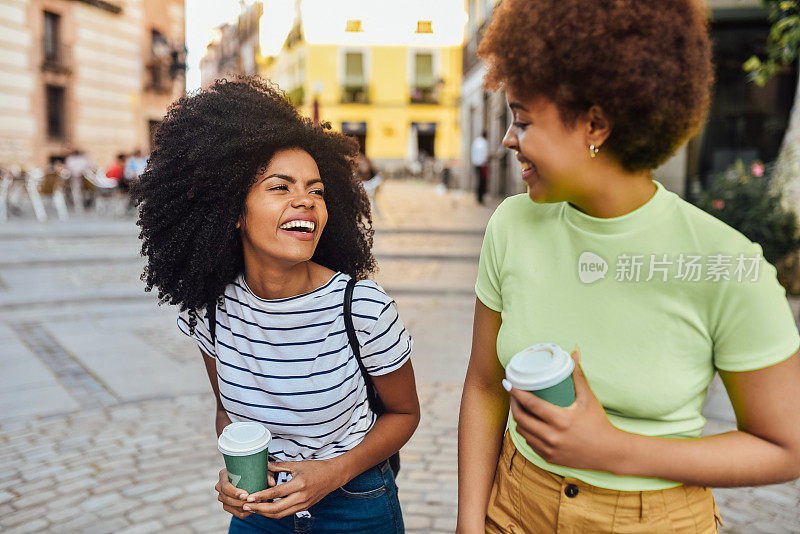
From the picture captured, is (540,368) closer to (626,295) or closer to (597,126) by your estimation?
(626,295)

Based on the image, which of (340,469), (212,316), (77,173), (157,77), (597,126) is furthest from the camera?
(157,77)

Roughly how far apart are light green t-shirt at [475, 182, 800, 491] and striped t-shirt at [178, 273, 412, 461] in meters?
0.50

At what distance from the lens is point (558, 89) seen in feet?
3.75

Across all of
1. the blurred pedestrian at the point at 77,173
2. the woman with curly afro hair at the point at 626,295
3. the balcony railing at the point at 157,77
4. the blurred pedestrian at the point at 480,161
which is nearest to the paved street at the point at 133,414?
the woman with curly afro hair at the point at 626,295

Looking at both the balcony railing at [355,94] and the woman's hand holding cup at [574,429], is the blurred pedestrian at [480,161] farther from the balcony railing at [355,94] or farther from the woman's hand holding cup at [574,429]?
the balcony railing at [355,94]

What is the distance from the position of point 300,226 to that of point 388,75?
122 feet

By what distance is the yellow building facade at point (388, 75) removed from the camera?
121 ft

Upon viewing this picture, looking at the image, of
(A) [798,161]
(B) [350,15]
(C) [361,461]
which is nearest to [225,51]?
(B) [350,15]

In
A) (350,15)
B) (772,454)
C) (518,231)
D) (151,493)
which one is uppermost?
(350,15)

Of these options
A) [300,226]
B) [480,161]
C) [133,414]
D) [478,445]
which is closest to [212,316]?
[300,226]

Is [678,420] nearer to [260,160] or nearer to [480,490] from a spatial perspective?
[480,490]

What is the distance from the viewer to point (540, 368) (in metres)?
1.05

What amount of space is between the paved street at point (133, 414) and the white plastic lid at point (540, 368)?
2190 millimetres

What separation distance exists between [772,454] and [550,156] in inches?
23.4
